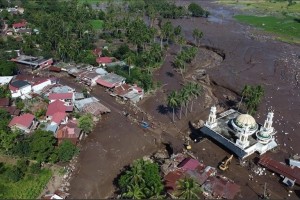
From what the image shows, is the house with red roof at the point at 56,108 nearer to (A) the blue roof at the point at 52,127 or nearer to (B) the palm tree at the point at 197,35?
(A) the blue roof at the point at 52,127

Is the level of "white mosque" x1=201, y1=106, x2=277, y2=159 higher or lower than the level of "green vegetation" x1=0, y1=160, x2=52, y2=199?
higher

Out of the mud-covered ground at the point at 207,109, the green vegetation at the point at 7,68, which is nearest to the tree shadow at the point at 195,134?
the mud-covered ground at the point at 207,109

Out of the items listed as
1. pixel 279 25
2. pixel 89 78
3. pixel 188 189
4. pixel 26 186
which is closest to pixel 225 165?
pixel 188 189

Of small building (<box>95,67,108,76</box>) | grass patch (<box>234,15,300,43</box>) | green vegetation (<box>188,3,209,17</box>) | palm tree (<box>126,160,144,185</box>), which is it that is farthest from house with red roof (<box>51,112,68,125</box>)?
green vegetation (<box>188,3,209,17</box>)

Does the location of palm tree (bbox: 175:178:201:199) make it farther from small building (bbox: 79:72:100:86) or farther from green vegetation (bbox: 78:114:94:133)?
small building (bbox: 79:72:100:86)

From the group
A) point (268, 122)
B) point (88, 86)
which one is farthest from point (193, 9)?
point (268, 122)

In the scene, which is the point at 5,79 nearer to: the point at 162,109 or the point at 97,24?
the point at 162,109
